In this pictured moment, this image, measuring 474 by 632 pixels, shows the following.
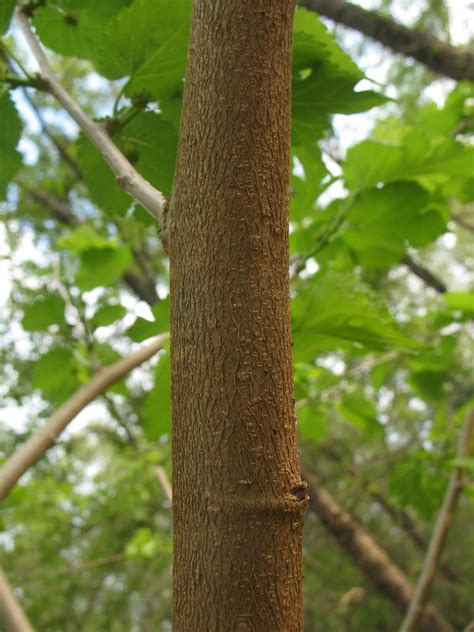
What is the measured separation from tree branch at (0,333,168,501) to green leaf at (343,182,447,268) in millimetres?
193

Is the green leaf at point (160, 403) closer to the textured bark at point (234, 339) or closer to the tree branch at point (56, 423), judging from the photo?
the tree branch at point (56, 423)

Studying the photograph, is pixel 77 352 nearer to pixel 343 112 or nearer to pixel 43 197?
pixel 343 112

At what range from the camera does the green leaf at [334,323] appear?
0.38 metres

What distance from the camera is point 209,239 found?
21 centimetres

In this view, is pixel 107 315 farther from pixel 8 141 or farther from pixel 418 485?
pixel 418 485

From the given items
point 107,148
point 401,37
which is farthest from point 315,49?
point 401,37

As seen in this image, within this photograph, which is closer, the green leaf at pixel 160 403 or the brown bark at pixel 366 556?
the green leaf at pixel 160 403

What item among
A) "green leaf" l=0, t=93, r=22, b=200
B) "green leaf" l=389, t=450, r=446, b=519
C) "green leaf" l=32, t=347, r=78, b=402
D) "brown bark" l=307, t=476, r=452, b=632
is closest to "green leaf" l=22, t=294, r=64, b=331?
"green leaf" l=32, t=347, r=78, b=402

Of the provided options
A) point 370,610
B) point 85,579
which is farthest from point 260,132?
point 370,610

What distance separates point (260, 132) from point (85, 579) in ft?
9.16

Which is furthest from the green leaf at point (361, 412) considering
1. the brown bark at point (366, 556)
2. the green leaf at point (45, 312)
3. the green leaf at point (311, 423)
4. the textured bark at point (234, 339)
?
the brown bark at point (366, 556)

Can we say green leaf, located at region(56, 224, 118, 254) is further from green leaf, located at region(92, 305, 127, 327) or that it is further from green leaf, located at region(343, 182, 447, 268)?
green leaf, located at region(343, 182, 447, 268)

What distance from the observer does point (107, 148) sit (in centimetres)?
32

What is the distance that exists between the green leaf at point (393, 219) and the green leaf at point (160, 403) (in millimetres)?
198
